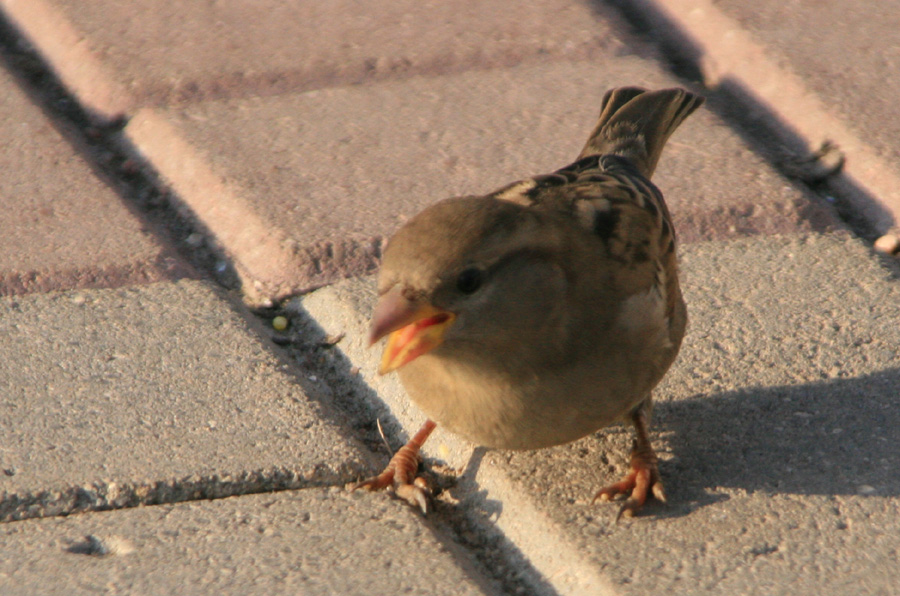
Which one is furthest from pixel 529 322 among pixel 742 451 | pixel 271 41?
pixel 271 41

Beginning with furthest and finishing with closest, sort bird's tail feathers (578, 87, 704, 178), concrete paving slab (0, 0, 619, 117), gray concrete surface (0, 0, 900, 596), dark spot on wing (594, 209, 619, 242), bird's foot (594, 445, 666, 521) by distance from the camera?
concrete paving slab (0, 0, 619, 117)
bird's tail feathers (578, 87, 704, 178)
dark spot on wing (594, 209, 619, 242)
bird's foot (594, 445, 666, 521)
gray concrete surface (0, 0, 900, 596)

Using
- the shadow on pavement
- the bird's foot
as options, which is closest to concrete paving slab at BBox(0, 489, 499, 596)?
the bird's foot

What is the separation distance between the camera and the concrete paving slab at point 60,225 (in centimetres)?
297

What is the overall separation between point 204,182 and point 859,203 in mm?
1822

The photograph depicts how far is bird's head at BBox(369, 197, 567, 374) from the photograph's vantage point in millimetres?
2061

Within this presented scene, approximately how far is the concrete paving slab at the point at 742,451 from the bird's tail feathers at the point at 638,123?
288 mm

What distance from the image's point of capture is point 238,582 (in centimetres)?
203

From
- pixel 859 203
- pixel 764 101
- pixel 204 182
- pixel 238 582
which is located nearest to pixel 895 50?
pixel 764 101

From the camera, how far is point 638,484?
2.29 metres

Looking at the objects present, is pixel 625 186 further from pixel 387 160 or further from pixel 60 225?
pixel 60 225

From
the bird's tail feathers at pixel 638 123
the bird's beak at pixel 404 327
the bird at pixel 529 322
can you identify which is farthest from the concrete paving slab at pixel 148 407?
the bird's tail feathers at pixel 638 123

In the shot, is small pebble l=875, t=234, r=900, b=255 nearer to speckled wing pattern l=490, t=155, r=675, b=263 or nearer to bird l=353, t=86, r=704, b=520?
speckled wing pattern l=490, t=155, r=675, b=263

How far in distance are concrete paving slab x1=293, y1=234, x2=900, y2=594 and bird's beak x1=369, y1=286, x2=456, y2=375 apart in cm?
41

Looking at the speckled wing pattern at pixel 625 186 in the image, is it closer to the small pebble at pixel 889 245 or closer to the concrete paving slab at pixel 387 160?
the concrete paving slab at pixel 387 160
